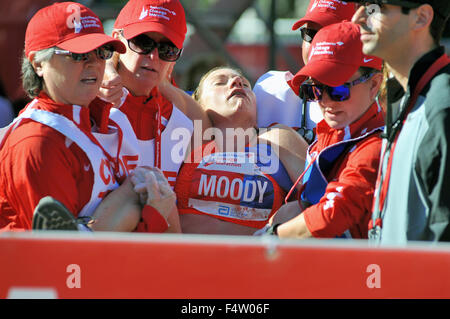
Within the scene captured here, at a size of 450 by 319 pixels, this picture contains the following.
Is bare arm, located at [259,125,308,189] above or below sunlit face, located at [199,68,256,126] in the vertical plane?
below

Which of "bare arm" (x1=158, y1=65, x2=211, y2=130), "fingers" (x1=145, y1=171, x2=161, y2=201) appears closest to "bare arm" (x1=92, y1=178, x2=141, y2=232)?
"fingers" (x1=145, y1=171, x2=161, y2=201)

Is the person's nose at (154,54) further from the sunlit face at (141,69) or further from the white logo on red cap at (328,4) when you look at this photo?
the white logo on red cap at (328,4)

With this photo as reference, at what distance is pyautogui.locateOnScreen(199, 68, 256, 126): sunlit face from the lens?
3668 millimetres

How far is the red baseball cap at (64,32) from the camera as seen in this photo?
2.70 meters

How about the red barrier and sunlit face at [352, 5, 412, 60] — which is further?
sunlit face at [352, 5, 412, 60]

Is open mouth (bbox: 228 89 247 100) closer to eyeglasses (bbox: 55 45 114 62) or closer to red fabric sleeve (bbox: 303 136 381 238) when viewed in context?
eyeglasses (bbox: 55 45 114 62)

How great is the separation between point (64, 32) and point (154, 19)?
0.57 meters

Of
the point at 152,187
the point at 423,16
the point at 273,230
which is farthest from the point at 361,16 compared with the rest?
Result: the point at 152,187

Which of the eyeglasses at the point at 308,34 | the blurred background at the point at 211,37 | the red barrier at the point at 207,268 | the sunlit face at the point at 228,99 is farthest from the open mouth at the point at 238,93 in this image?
the blurred background at the point at 211,37

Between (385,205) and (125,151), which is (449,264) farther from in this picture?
(125,151)

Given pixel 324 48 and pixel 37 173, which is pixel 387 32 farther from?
pixel 37 173

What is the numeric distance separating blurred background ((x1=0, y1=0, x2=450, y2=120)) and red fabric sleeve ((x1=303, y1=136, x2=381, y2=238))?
4965mm

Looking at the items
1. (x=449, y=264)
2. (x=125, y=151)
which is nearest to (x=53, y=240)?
(x=449, y=264)
